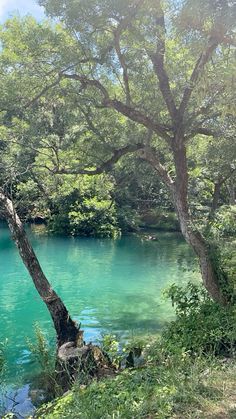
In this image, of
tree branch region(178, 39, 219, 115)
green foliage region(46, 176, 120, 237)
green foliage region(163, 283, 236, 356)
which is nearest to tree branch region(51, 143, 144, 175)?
tree branch region(178, 39, 219, 115)

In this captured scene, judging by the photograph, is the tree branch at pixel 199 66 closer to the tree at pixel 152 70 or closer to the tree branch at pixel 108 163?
the tree at pixel 152 70

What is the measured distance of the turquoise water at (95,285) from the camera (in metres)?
9.83

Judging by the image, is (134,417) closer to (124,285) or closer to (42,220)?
(124,285)

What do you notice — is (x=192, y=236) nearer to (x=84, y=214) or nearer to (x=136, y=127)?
(x=136, y=127)

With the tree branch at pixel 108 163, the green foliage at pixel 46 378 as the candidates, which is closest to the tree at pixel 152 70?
the tree branch at pixel 108 163

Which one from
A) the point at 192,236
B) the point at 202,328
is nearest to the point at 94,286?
the point at 192,236

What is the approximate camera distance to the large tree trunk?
7.29m

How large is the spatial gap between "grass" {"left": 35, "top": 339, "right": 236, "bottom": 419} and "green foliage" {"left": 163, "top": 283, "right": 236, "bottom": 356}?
69 centimetres

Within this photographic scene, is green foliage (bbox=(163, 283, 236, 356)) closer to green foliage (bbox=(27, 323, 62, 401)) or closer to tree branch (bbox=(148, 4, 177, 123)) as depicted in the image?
green foliage (bbox=(27, 323, 62, 401))

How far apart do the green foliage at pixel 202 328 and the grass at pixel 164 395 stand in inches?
27.2

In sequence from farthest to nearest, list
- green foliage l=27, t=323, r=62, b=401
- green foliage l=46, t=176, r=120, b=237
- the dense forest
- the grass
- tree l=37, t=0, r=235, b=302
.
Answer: green foliage l=46, t=176, r=120, b=237, tree l=37, t=0, r=235, b=302, green foliage l=27, t=323, r=62, b=401, the dense forest, the grass

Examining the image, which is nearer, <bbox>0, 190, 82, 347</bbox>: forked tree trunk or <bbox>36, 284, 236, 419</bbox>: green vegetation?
<bbox>36, 284, 236, 419</bbox>: green vegetation

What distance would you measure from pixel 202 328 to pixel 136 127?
20.8 ft

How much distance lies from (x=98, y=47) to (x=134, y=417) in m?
6.72
